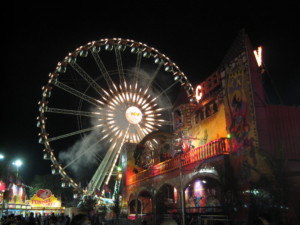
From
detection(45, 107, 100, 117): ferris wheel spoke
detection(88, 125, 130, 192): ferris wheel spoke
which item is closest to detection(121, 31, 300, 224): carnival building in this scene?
detection(88, 125, 130, 192): ferris wheel spoke

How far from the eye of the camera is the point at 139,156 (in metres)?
29.4

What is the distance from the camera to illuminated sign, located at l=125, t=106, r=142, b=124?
30.5 m

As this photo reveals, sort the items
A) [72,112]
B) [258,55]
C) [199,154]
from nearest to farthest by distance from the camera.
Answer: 1. [258,55]
2. [199,154]
3. [72,112]

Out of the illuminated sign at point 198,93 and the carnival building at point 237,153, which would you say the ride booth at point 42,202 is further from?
the illuminated sign at point 198,93

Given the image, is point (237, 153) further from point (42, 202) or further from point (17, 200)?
point (42, 202)

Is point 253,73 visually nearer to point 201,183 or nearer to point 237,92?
point 237,92

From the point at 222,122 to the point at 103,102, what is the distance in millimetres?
12636

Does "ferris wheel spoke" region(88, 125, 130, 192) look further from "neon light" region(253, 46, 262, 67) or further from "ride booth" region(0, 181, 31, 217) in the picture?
"neon light" region(253, 46, 262, 67)

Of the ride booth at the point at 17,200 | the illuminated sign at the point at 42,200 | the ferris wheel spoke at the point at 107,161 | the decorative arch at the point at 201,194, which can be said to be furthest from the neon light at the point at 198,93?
the illuminated sign at the point at 42,200

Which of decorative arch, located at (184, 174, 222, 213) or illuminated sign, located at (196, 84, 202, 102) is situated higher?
illuminated sign, located at (196, 84, 202, 102)

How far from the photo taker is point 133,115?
30.7m

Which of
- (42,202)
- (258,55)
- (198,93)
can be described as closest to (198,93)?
(198,93)

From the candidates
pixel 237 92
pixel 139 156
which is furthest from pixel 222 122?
pixel 139 156

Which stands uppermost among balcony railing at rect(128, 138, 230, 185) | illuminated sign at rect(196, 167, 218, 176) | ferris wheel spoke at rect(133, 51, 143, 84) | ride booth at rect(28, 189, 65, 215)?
ferris wheel spoke at rect(133, 51, 143, 84)
